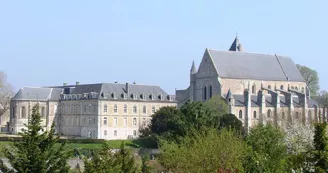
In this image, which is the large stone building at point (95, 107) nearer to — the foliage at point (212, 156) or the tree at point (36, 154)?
the foliage at point (212, 156)

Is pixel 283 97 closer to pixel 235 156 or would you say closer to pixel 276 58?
pixel 276 58

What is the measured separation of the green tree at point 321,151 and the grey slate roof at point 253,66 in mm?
64083

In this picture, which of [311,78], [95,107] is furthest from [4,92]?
[311,78]

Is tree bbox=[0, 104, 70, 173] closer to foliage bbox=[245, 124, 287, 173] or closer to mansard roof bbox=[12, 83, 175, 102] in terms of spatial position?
foliage bbox=[245, 124, 287, 173]

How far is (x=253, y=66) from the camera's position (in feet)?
297

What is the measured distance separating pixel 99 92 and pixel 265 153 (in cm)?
5608

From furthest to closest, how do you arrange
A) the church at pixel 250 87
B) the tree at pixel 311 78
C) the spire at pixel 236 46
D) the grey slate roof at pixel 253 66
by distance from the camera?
the tree at pixel 311 78 → the spire at pixel 236 46 → the grey slate roof at pixel 253 66 → the church at pixel 250 87

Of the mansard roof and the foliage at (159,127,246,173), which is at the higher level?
the mansard roof

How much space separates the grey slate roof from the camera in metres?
87.6

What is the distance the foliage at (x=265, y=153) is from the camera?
23.3m

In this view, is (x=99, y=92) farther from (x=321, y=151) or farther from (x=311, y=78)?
(x=321, y=151)

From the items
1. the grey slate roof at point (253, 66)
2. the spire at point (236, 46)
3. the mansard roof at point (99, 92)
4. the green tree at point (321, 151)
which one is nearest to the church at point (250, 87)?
the grey slate roof at point (253, 66)

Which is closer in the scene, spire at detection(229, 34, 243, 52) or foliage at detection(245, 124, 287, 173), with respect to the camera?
foliage at detection(245, 124, 287, 173)

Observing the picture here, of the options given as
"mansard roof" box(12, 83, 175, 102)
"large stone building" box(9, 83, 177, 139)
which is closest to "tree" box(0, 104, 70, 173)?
"large stone building" box(9, 83, 177, 139)
